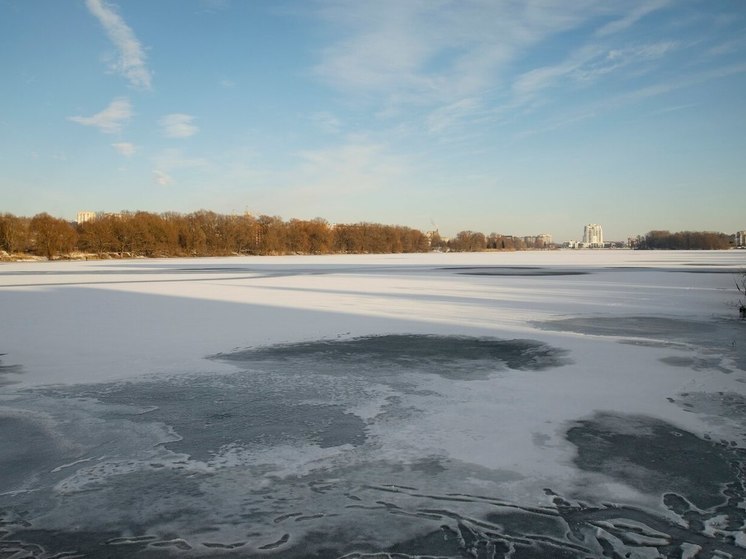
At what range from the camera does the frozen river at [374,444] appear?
260cm

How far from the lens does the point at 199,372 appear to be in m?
6.09

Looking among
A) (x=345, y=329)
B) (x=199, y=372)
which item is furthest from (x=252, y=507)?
(x=345, y=329)

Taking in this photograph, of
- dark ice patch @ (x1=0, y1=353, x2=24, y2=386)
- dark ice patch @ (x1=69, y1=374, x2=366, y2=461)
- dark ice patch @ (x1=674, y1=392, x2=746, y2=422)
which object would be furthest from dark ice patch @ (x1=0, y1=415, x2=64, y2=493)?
dark ice patch @ (x1=674, y1=392, x2=746, y2=422)

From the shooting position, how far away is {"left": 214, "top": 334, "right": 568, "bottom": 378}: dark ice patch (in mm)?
6457

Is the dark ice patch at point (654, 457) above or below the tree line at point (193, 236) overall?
below

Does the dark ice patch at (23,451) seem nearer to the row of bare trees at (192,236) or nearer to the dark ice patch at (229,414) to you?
the dark ice patch at (229,414)

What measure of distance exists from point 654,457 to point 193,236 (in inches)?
3172

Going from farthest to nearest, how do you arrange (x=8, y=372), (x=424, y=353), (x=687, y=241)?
(x=687, y=241) → (x=424, y=353) → (x=8, y=372)

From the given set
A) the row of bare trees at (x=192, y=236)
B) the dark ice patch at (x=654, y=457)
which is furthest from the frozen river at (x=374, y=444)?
the row of bare trees at (x=192, y=236)

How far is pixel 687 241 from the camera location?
124 metres

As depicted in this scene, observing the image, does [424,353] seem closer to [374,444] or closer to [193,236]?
[374,444]

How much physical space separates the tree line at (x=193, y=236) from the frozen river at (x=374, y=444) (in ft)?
203

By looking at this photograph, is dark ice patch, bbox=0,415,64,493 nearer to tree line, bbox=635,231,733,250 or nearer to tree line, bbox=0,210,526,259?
tree line, bbox=0,210,526,259

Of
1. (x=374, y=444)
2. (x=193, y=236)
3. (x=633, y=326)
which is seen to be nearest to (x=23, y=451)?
(x=374, y=444)
